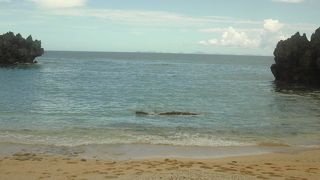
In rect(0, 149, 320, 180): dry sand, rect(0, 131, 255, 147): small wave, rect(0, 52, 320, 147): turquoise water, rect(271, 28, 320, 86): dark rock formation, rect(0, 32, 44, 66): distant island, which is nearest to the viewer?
rect(0, 149, 320, 180): dry sand

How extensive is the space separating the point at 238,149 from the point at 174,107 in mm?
20087

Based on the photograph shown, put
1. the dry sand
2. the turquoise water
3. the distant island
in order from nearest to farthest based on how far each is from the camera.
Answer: the dry sand → the turquoise water → the distant island

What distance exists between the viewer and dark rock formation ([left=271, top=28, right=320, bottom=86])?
234 feet

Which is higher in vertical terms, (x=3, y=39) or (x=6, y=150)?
(x=3, y=39)

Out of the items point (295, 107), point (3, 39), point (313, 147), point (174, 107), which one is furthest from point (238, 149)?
point (3, 39)

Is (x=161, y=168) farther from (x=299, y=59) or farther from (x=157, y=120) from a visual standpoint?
(x=299, y=59)

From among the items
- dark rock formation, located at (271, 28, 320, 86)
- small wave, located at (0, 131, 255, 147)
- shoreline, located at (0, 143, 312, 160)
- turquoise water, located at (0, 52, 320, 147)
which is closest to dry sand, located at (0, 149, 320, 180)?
shoreline, located at (0, 143, 312, 160)

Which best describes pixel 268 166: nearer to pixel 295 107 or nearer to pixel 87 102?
pixel 295 107

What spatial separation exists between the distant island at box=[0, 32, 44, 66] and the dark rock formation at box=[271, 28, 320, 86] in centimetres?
6926

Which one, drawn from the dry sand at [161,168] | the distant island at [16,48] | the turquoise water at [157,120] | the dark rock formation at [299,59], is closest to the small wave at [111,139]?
the turquoise water at [157,120]

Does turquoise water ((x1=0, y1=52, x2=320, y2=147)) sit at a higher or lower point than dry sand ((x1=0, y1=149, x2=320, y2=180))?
lower

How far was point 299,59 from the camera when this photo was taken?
74.1 m

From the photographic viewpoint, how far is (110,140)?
84.7 feet

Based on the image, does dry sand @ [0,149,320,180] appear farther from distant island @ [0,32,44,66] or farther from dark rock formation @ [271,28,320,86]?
distant island @ [0,32,44,66]
